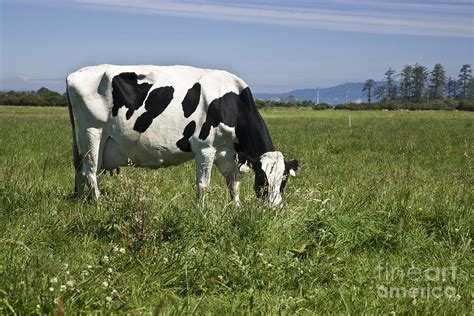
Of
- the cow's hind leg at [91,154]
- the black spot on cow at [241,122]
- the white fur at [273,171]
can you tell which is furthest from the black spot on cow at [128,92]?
the white fur at [273,171]

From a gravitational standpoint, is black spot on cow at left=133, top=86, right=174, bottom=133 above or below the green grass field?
above

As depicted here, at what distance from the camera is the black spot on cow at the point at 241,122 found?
902cm

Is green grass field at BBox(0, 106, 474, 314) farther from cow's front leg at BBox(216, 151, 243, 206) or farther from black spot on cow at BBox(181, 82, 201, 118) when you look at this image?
black spot on cow at BBox(181, 82, 201, 118)

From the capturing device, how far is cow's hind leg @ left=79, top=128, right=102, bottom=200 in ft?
31.3

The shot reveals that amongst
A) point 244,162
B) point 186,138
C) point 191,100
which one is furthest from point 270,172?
point 191,100

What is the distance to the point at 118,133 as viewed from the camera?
948cm

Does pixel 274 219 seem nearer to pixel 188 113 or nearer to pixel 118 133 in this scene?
pixel 188 113

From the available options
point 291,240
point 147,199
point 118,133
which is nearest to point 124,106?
point 118,133

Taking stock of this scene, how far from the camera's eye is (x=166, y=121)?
30.3 ft

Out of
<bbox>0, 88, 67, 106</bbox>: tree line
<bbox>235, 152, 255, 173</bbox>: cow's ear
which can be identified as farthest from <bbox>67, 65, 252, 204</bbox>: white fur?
<bbox>0, 88, 67, 106</bbox>: tree line

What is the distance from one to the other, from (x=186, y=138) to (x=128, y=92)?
3.81 ft

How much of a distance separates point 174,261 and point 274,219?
5.26 feet

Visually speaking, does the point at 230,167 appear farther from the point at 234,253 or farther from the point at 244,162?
the point at 234,253

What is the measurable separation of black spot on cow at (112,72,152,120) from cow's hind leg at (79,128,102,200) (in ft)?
1.49
